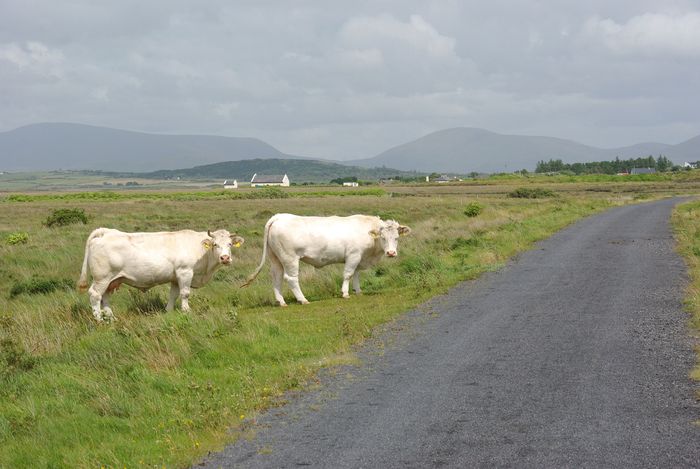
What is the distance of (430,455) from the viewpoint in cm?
727

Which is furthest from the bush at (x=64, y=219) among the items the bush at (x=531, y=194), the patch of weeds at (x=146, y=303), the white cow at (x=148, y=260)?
the bush at (x=531, y=194)

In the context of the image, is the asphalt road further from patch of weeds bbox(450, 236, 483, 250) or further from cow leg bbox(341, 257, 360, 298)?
patch of weeds bbox(450, 236, 483, 250)

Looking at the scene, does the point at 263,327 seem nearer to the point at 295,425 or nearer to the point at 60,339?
the point at 60,339

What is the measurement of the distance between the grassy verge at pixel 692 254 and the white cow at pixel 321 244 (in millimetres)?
6952

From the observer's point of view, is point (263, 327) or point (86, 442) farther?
point (263, 327)

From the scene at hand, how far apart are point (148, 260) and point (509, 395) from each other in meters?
10.0

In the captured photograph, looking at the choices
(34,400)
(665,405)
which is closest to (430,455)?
(665,405)

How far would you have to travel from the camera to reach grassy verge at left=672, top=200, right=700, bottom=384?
13062 millimetres

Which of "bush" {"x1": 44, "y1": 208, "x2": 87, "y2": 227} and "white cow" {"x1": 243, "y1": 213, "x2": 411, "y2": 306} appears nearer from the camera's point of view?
"white cow" {"x1": 243, "y1": 213, "x2": 411, "y2": 306}

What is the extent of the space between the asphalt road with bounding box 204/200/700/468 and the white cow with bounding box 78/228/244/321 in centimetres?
526

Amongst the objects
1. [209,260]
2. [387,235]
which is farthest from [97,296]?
[387,235]

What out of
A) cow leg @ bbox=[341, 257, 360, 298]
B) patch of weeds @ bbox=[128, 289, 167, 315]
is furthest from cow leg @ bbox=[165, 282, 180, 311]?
cow leg @ bbox=[341, 257, 360, 298]

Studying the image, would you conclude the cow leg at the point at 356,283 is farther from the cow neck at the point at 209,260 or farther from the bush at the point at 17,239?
the bush at the point at 17,239

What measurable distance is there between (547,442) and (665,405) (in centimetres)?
196
